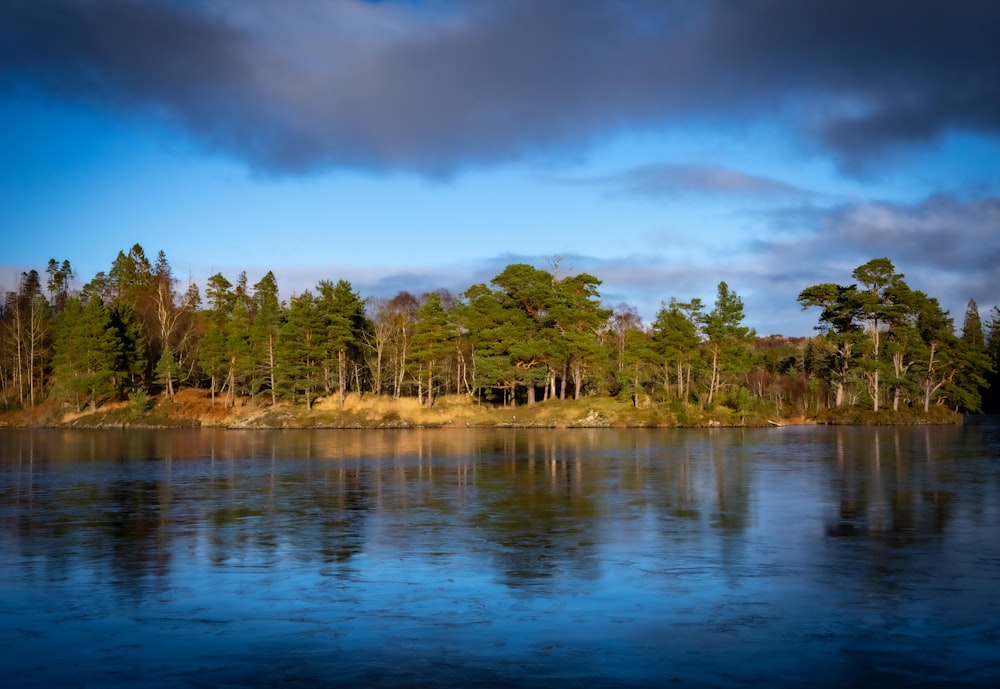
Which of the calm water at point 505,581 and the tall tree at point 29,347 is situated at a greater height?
the tall tree at point 29,347

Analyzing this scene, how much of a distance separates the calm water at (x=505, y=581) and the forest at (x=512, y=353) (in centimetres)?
4615

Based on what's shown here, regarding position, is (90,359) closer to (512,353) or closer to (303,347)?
(303,347)

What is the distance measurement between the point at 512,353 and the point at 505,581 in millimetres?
59822

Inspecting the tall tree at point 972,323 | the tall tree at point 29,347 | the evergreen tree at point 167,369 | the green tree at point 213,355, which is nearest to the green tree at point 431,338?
the green tree at point 213,355

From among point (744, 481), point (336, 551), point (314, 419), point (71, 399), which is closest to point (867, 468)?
point (744, 481)

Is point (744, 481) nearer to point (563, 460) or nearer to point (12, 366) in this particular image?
point (563, 460)

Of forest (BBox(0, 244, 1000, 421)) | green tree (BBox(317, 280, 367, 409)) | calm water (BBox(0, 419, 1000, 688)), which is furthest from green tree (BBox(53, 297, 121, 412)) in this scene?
calm water (BBox(0, 419, 1000, 688))

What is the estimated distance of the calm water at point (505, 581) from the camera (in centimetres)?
959

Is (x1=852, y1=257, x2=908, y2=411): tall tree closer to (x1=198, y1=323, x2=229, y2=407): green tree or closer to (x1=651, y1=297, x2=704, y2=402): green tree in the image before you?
(x1=651, y1=297, x2=704, y2=402): green tree

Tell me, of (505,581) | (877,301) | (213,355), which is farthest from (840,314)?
Result: (505,581)

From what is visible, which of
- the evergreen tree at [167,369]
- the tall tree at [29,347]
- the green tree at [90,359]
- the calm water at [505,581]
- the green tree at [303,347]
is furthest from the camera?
the tall tree at [29,347]

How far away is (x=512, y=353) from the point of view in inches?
2891

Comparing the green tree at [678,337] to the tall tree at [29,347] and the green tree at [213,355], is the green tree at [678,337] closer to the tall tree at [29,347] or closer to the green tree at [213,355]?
the green tree at [213,355]

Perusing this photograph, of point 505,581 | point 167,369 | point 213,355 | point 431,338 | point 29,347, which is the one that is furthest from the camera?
point 29,347
